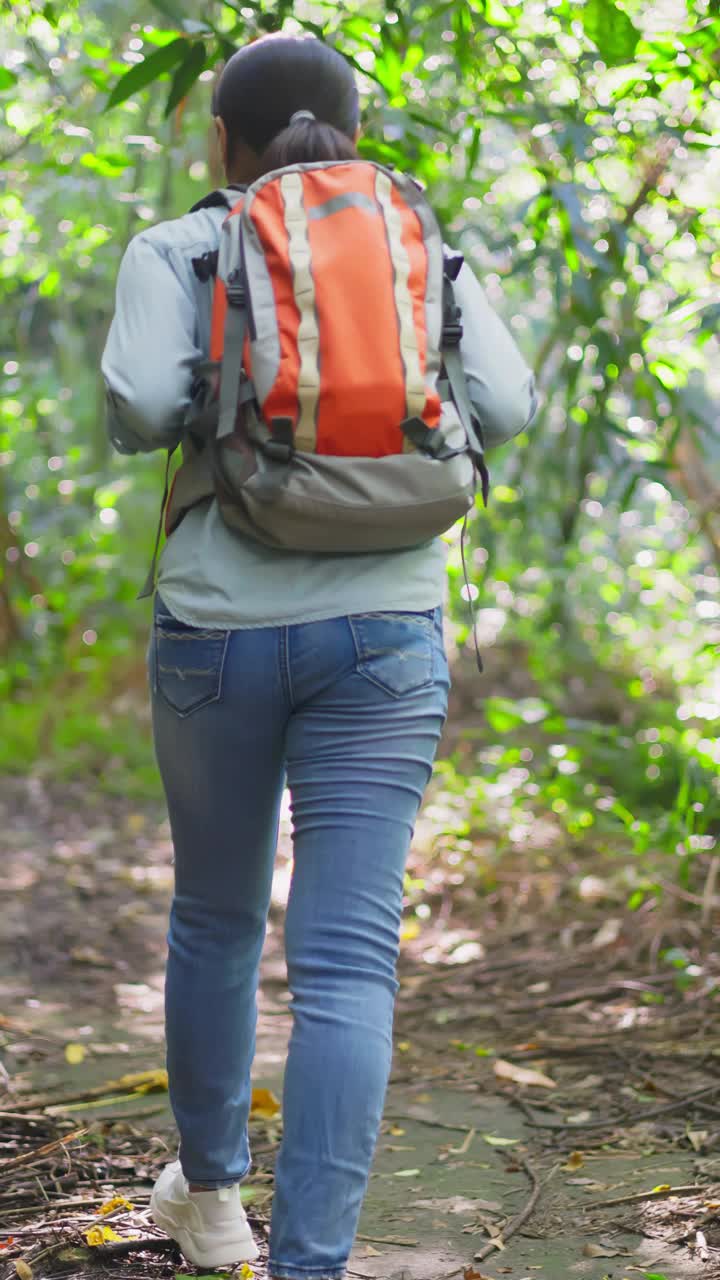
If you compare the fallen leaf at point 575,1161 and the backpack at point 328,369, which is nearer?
the backpack at point 328,369

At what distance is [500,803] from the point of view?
4777mm

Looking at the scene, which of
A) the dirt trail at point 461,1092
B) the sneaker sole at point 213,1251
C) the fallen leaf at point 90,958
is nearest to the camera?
the sneaker sole at point 213,1251

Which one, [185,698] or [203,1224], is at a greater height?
[185,698]

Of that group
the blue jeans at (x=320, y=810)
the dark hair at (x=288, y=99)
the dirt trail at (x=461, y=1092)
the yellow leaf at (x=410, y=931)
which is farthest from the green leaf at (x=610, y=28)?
the yellow leaf at (x=410, y=931)

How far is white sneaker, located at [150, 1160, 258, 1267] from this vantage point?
1949 mm

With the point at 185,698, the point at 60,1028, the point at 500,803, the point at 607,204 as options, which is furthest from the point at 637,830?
the point at 185,698

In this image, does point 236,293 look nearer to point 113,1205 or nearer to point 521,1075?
point 113,1205

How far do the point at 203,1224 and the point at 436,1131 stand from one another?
80 cm

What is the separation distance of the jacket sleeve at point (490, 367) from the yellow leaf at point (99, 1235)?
4.16 ft

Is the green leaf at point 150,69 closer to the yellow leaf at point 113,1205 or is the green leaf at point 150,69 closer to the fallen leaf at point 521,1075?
the yellow leaf at point 113,1205

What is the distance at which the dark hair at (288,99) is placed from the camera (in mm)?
1794

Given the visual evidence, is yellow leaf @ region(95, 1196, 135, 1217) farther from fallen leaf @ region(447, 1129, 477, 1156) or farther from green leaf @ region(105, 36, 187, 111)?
green leaf @ region(105, 36, 187, 111)

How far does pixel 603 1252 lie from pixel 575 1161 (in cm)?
40

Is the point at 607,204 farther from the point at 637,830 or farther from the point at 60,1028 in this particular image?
the point at 60,1028
